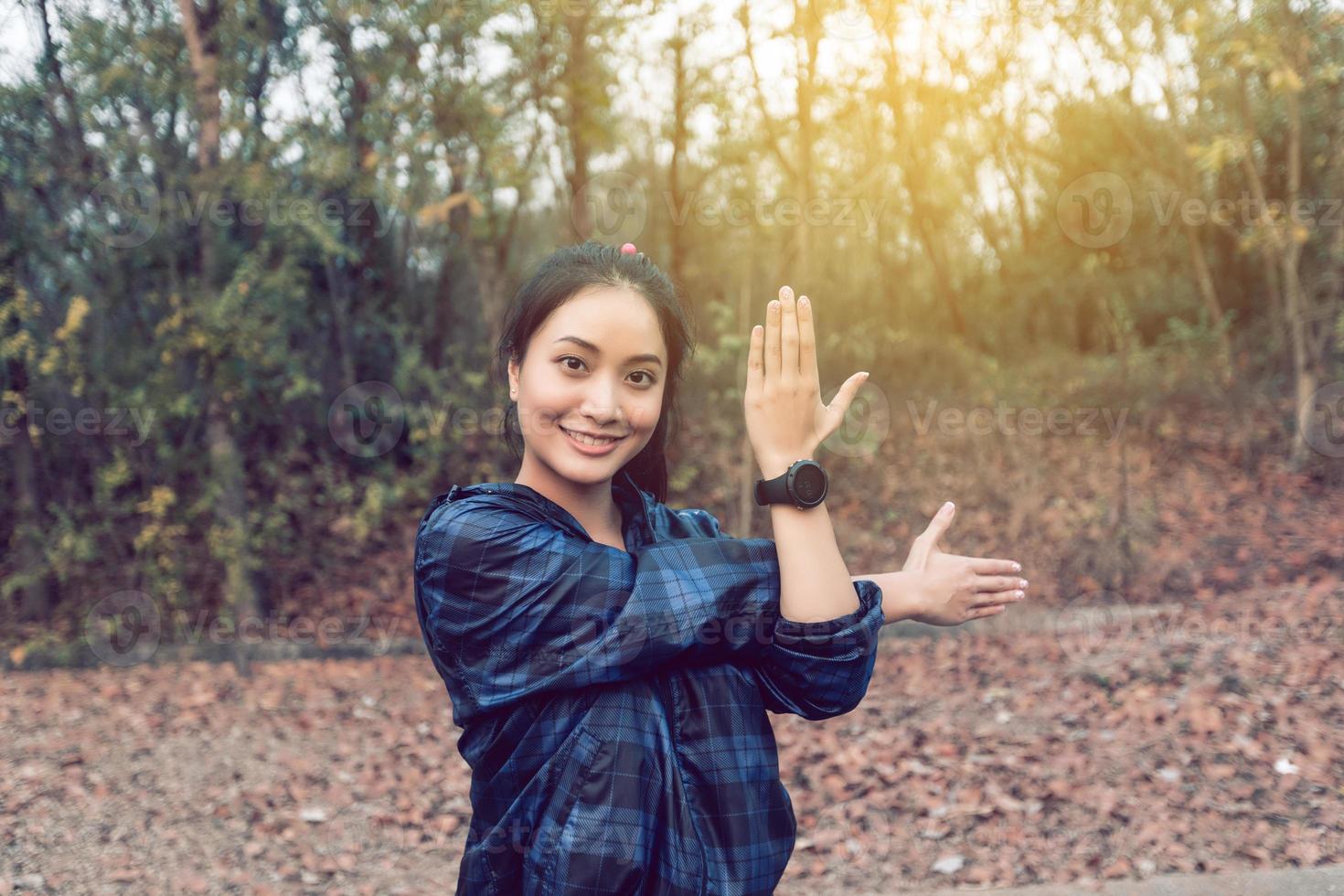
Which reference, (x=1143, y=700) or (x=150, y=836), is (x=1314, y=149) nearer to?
(x=1143, y=700)

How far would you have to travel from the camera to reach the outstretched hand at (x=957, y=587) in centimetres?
151

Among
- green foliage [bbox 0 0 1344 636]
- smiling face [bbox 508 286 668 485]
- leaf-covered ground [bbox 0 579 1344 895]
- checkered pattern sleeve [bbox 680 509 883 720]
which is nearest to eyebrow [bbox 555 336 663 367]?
smiling face [bbox 508 286 668 485]

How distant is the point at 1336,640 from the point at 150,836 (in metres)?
6.05

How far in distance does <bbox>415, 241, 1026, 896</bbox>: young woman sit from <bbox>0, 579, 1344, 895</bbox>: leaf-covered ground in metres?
2.54

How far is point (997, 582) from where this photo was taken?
153 centimetres

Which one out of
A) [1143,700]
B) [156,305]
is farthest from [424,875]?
[156,305]

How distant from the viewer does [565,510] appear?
158 centimetres

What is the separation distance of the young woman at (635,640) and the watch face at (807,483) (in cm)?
2

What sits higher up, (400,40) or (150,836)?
(400,40)

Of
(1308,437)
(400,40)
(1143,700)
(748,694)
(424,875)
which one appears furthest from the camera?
(1308,437)

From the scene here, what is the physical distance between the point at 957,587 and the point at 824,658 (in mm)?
293

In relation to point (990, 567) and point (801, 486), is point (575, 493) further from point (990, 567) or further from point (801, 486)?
point (990, 567)

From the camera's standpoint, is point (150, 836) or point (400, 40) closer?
point (150, 836)

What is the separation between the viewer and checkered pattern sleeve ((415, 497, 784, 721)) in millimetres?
1333
